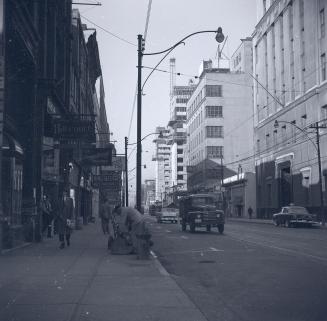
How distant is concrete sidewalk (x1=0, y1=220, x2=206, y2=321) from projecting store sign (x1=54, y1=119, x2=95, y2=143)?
24.6ft

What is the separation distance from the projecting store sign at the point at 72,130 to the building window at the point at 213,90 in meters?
76.9

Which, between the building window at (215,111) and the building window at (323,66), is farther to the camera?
the building window at (215,111)

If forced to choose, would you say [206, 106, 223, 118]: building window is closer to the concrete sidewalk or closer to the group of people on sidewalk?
the group of people on sidewalk

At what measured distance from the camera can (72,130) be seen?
21.5 meters

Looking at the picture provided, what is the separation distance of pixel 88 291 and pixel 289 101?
5135cm

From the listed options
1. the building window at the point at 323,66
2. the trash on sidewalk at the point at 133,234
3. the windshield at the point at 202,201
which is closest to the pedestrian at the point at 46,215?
the trash on sidewalk at the point at 133,234

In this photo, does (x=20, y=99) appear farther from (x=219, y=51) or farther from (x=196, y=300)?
(x=219, y=51)

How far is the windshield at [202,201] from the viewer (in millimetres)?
31203

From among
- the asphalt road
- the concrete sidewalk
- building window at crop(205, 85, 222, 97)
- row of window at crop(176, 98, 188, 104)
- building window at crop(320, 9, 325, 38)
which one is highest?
row of window at crop(176, 98, 188, 104)

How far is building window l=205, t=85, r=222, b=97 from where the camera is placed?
96.9 meters

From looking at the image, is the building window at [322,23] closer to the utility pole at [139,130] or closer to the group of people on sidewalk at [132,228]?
the utility pole at [139,130]

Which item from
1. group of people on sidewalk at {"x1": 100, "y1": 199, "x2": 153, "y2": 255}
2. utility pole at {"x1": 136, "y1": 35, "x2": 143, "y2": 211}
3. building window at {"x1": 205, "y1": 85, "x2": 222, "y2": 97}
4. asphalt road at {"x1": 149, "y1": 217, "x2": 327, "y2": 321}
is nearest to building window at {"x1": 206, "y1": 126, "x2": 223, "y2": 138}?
building window at {"x1": 205, "y1": 85, "x2": 222, "y2": 97}

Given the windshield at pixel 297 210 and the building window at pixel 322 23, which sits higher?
the building window at pixel 322 23

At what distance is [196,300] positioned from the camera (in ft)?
28.8
